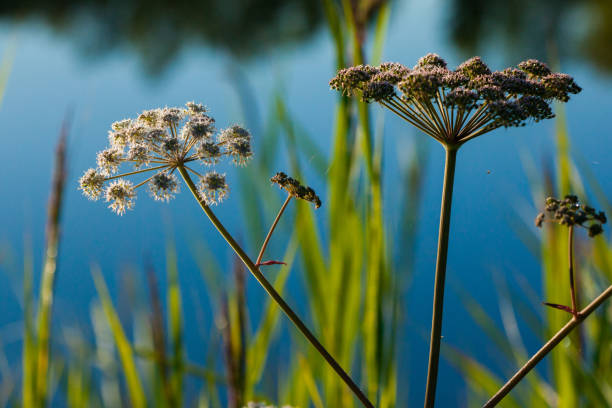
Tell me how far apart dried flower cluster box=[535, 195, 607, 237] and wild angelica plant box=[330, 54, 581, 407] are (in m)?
0.19

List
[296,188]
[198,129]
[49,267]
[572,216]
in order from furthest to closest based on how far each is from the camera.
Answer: [49,267] < [198,129] < [296,188] < [572,216]

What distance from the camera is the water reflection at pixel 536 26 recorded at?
65.7ft

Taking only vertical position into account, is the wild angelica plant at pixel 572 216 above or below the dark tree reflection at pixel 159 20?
below

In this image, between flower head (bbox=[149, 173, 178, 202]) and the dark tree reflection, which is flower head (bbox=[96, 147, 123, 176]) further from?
the dark tree reflection

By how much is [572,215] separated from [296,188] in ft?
1.88

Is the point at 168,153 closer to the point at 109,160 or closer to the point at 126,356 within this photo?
the point at 109,160

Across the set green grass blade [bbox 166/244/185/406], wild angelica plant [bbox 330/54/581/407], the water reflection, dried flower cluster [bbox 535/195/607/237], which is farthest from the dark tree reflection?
dried flower cluster [bbox 535/195/607/237]

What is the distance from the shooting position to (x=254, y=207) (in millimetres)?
2691

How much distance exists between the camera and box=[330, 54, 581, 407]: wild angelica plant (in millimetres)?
1164

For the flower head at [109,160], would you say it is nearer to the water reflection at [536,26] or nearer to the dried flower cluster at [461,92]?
the dried flower cluster at [461,92]

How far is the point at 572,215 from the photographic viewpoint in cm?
117

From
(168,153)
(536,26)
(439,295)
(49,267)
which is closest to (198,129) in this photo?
(168,153)

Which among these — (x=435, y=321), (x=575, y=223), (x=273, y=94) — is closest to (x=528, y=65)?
(x=575, y=223)

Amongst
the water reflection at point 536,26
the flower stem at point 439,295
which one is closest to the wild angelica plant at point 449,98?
the flower stem at point 439,295
